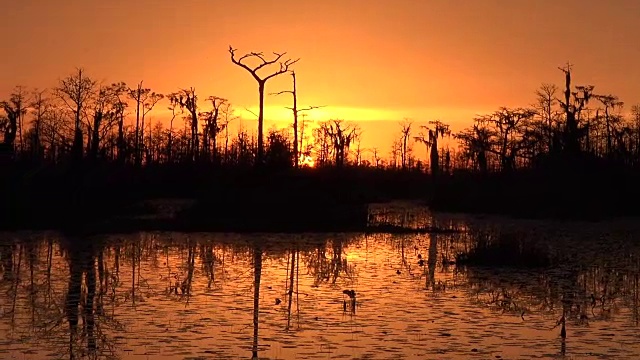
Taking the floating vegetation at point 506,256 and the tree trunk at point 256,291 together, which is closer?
the tree trunk at point 256,291

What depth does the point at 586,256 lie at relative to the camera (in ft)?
71.7

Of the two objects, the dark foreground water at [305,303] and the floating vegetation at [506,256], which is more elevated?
the floating vegetation at [506,256]

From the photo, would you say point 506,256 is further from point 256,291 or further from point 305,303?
point 305,303

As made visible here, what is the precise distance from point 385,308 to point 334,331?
2.15m

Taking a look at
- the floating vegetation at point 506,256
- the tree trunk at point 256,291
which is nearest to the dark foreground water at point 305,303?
the tree trunk at point 256,291

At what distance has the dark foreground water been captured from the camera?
1059 centimetres

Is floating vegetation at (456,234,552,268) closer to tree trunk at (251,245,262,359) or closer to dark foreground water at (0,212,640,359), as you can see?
dark foreground water at (0,212,640,359)

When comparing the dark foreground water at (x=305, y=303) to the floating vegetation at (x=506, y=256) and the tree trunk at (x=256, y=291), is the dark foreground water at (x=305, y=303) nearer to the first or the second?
the tree trunk at (x=256, y=291)

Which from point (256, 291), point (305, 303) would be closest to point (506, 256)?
point (256, 291)

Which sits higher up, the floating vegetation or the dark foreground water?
the floating vegetation

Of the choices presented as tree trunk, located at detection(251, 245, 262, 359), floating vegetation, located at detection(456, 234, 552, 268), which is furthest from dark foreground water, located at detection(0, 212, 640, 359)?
floating vegetation, located at detection(456, 234, 552, 268)

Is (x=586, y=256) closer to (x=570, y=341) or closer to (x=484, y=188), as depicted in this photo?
(x=570, y=341)

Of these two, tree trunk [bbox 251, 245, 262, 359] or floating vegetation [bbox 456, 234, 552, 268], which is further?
floating vegetation [bbox 456, 234, 552, 268]

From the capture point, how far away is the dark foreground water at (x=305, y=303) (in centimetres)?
1059
